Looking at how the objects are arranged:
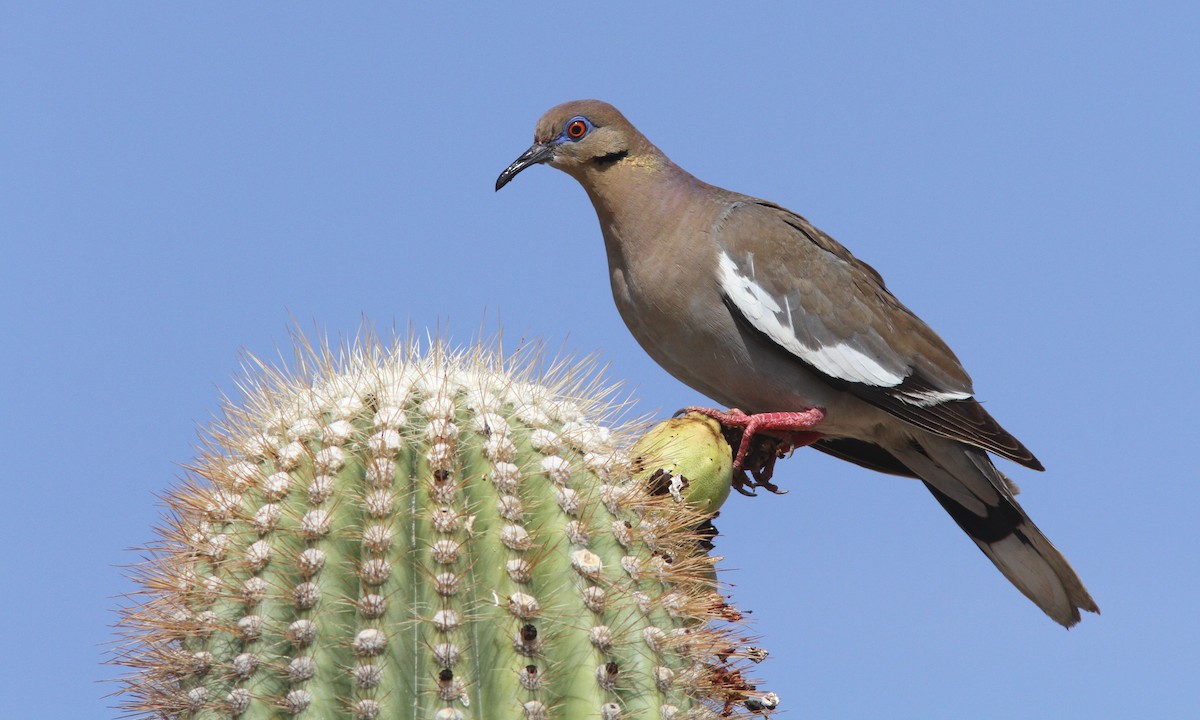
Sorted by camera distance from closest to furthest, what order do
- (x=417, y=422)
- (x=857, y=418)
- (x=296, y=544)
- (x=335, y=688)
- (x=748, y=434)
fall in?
(x=335, y=688) → (x=296, y=544) → (x=417, y=422) → (x=748, y=434) → (x=857, y=418)

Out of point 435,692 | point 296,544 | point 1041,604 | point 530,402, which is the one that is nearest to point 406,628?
point 435,692

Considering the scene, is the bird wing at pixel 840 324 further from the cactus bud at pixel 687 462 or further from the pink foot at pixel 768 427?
the cactus bud at pixel 687 462

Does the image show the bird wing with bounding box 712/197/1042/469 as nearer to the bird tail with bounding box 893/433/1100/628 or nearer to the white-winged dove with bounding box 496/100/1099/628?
the white-winged dove with bounding box 496/100/1099/628

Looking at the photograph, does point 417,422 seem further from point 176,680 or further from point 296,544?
point 176,680

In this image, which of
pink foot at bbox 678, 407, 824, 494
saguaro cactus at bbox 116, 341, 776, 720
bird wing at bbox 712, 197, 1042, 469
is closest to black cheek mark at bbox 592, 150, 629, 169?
bird wing at bbox 712, 197, 1042, 469

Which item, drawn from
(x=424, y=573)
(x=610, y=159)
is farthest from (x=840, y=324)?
(x=424, y=573)

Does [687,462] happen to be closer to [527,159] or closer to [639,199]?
[639,199]

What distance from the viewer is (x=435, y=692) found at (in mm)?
2402

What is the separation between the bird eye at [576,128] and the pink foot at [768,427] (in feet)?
5.43

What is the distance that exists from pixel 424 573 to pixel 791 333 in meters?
3.18

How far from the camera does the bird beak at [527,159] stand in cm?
589

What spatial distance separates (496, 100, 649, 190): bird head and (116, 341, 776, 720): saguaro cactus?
313 cm

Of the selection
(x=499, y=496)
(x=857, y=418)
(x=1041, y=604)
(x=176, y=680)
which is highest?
(x=857, y=418)

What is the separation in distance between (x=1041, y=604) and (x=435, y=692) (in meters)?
3.93
